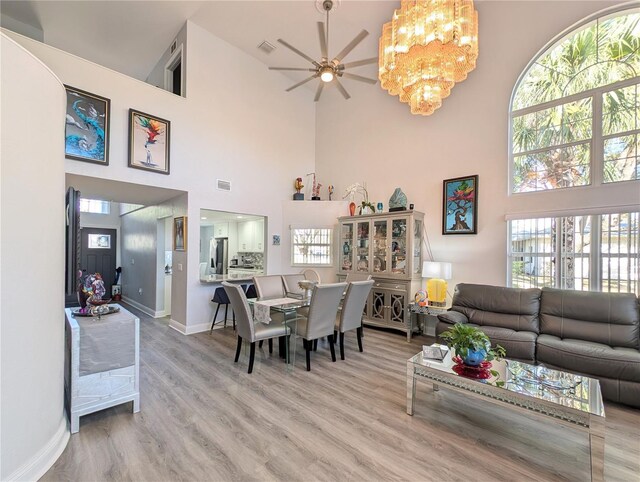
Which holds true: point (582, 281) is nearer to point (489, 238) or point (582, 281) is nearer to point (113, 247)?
point (489, 238)

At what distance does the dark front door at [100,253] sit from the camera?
24.2 ft

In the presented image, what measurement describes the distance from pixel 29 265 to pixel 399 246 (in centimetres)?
434

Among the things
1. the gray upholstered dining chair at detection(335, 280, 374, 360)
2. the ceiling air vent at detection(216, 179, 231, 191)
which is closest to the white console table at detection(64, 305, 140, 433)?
the gray upholstered dining chair at detection(335, 280, 374, 360)

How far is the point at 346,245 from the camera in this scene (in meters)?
5.52

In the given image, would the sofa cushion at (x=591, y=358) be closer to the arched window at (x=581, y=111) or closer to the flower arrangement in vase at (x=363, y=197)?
the arched window at (x=581, y=111)

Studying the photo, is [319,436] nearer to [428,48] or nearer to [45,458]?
[45,458]

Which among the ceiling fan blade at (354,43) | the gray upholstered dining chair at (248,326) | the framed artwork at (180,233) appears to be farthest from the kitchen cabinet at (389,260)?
the framed artwork at (180,233)

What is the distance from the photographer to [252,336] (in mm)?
3092

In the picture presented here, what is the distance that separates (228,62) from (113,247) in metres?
5.89

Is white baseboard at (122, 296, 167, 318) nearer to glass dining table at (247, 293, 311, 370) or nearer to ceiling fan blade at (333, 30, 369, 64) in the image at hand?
glass dining table at (247, 293, 311, 370)

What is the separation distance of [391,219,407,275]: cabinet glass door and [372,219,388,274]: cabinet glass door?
0.16 meters

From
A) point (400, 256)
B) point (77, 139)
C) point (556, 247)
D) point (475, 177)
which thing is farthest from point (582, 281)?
point (77, 139)

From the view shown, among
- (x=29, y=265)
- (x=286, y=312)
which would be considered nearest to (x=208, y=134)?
(x=286, y=312)

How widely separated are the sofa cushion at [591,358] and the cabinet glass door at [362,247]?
2.76 meters
